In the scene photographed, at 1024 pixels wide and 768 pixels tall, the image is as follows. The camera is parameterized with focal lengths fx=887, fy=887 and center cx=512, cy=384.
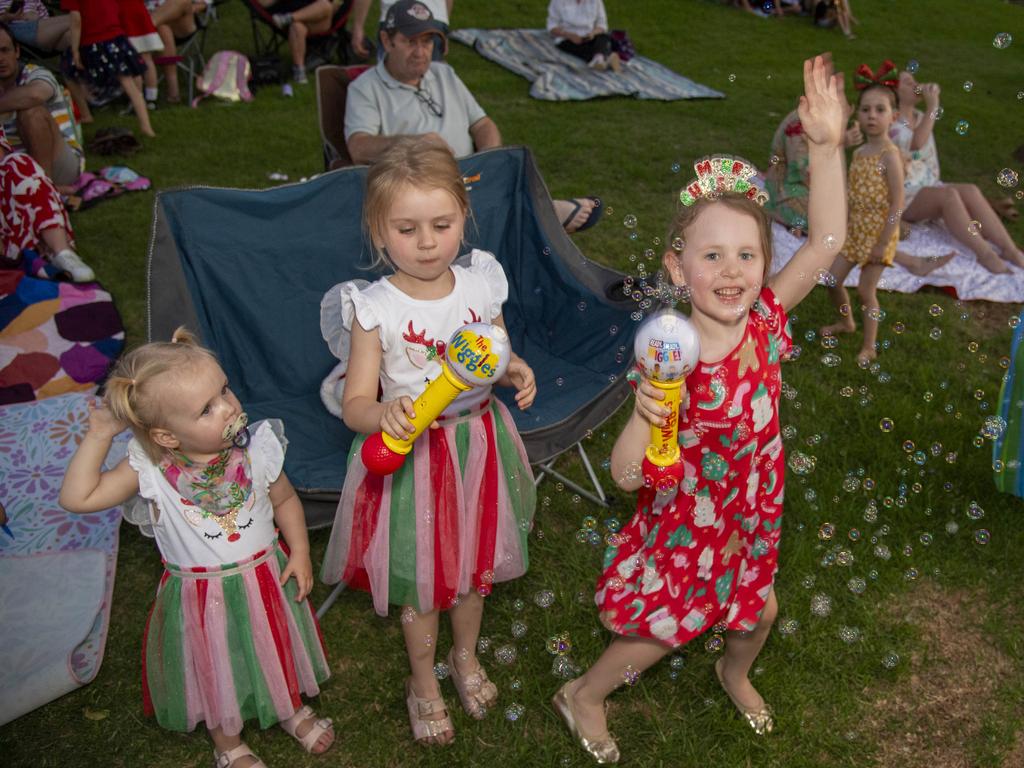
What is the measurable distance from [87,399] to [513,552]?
2767mm

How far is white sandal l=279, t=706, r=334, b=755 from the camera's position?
2826 mm

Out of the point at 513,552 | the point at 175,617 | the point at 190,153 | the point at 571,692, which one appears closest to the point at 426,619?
the point at 513,552

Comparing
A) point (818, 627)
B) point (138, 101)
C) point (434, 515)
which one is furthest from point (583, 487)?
point (138, 101)

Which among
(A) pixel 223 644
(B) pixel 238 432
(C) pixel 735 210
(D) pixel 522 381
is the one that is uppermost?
(C) pixel 735 210

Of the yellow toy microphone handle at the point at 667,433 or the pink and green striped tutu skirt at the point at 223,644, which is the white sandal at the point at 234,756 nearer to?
the pink and green striped tutu skirt at the point at 223,644

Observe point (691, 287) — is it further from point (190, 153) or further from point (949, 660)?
point (190, 153)

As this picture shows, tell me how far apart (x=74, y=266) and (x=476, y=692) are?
4.15 m

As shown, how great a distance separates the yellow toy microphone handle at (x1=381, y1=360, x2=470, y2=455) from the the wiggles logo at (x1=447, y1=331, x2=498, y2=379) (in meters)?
0.05

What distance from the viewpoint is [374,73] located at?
5020 millimetres

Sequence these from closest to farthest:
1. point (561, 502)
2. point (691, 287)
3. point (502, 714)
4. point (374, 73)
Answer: point (691, 287), point (502, 714), point (561, 502), point (374, 73)

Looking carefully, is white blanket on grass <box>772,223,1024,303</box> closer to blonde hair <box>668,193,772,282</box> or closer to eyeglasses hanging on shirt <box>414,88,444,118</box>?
eyeglasses hanging on shirt <box>414,88,444,118</box>

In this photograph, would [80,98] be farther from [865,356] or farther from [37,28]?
[865,356]

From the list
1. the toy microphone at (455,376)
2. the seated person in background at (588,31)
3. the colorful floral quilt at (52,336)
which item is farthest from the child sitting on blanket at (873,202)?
the seated person in background at (588,31)

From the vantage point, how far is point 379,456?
2.14 meters
